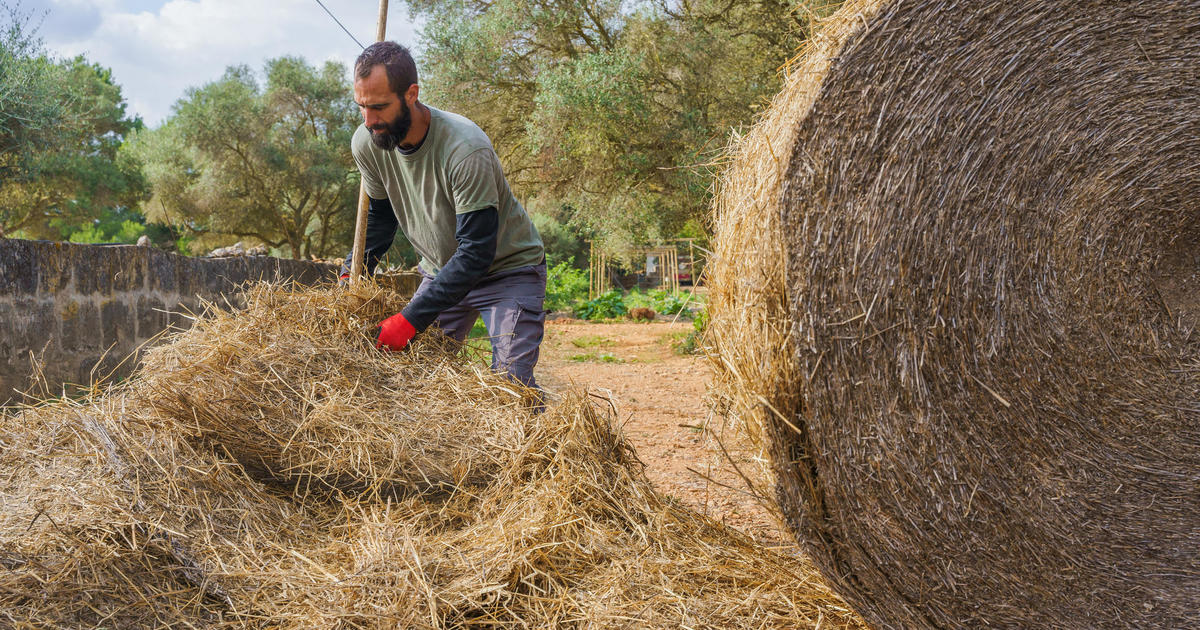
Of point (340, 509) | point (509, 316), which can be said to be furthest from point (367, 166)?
point (340, 509)

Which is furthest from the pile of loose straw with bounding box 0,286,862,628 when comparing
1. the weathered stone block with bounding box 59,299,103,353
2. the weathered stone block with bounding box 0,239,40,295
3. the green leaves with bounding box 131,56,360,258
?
the green leaves with bounding box 131,56,360,258

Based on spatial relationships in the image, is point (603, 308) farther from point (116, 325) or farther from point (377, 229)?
point (377, 229)

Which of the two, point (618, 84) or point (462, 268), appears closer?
point (462, 268)

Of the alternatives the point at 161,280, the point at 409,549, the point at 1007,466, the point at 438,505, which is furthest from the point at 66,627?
the point at 161,280

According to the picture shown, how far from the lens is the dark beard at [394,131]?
320 centimetres

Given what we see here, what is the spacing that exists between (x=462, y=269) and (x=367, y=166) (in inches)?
36.3

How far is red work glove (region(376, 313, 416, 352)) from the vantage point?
10.1 feet

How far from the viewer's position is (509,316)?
3295 millimetres

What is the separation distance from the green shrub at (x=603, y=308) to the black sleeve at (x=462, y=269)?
487 inches

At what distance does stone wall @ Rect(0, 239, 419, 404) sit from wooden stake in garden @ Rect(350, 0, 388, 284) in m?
0.26

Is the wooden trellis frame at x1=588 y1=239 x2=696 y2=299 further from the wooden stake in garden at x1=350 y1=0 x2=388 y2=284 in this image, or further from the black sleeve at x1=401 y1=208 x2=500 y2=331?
the black sleeve at x1=401 y1=208 x2=500 y2=331

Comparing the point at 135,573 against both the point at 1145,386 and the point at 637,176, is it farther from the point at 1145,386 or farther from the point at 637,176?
the point at 637,176

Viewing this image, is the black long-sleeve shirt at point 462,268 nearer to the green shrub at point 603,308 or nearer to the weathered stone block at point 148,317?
the weathered stone block at point 148,317

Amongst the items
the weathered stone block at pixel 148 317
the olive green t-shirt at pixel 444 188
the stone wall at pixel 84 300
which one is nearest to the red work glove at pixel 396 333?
the olive green t-shirt at pixel 444 188
